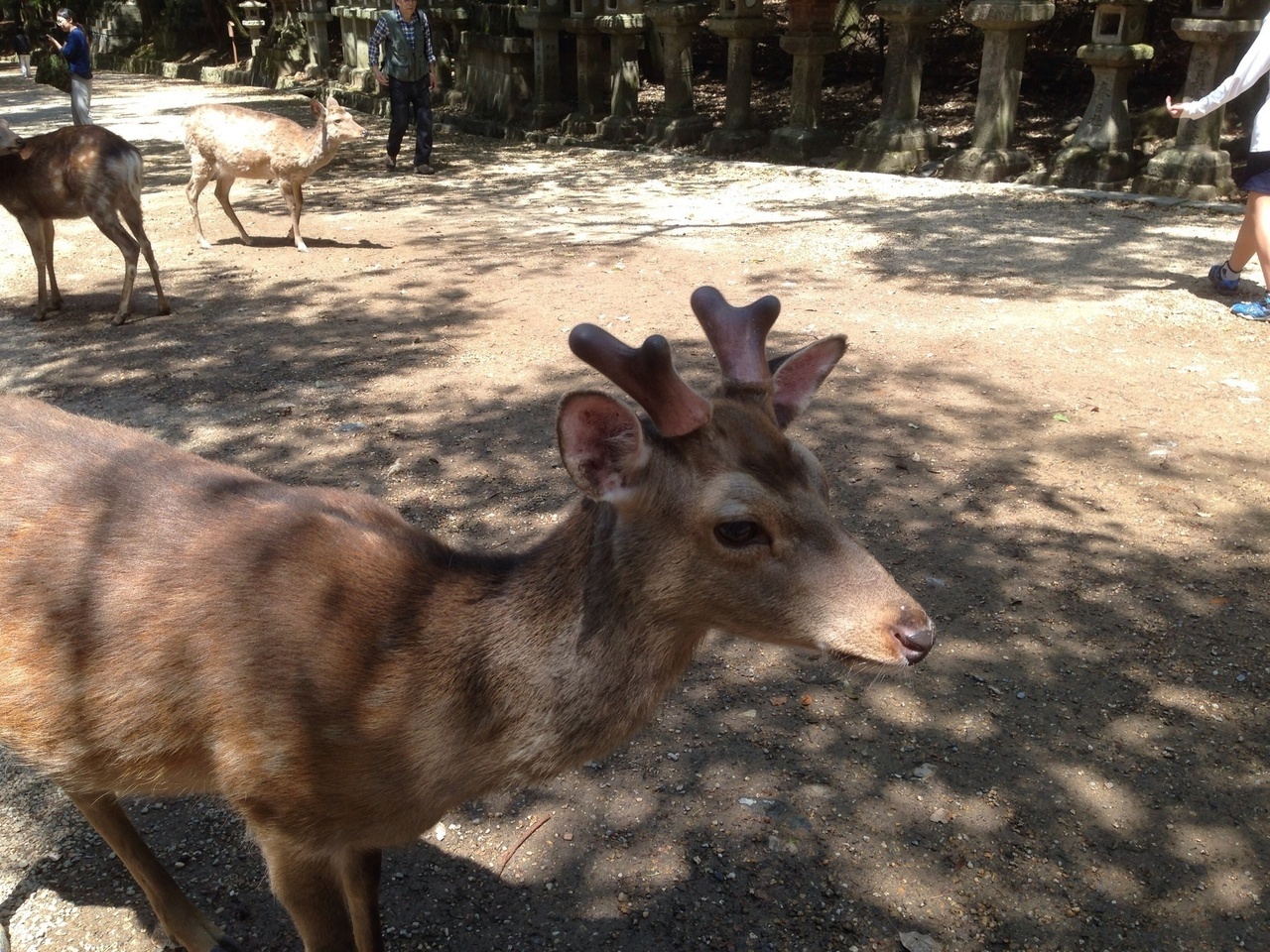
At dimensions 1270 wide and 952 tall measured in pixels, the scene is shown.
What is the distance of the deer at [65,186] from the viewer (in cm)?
819

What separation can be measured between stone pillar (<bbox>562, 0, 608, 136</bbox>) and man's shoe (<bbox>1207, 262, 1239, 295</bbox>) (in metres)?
10.5

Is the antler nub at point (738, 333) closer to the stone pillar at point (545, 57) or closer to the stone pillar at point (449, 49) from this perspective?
the stone pillar at point (545, 57)

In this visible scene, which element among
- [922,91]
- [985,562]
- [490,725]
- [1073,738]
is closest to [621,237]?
[985,562]

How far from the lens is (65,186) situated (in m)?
8.23

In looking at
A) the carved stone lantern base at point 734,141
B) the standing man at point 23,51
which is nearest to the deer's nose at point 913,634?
the carved stone lantern base at point 734,141

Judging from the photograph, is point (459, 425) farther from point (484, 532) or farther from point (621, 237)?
point (621, 237)

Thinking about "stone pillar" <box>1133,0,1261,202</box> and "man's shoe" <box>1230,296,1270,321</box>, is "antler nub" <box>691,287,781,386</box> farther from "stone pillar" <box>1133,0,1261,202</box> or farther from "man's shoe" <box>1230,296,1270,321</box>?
"stone pillar" <box>1133,0,1261,202</box>

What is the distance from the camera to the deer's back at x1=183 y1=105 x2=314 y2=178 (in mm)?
10070

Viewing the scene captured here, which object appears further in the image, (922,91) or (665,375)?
(922,91)

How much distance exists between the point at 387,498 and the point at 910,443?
279 centimetres

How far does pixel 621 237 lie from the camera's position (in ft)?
33.0

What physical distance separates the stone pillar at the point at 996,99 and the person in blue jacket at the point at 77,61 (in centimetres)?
1171

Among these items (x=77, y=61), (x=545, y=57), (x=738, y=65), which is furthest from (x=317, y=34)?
(x=738, y=65)

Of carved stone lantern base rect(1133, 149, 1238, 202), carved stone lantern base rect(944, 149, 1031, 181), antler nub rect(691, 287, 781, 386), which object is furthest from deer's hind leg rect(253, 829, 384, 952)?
carved stone lantern base rect(944, 149, 1031, 181)
